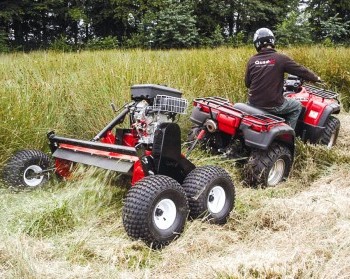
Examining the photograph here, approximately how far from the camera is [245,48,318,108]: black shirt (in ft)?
17.2

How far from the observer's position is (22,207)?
360 centimetres

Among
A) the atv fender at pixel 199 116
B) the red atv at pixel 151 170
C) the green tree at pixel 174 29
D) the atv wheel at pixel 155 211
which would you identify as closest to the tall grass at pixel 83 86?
the red atv at pixel 151 170

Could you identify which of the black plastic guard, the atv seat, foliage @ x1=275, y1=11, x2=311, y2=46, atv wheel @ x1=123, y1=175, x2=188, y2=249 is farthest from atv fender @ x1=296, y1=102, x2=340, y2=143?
foliage @ x1=275, y1=11, x2=311, y2=46

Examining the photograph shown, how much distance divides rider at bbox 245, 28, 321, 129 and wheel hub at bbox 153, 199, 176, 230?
7.56 feet

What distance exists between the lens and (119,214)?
3824 mm

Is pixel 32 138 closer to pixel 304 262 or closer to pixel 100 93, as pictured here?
pixel 100 93

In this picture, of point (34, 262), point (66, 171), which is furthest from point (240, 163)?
point (34, 262)

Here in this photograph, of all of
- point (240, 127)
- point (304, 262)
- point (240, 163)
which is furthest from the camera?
point (240, 163)

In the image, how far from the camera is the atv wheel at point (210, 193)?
364 cm

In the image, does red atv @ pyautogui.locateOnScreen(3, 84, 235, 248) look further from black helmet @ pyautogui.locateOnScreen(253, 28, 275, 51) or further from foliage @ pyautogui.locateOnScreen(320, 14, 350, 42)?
foliage @ pyautogui.locateOnScreen(320, 14, 350, 42)

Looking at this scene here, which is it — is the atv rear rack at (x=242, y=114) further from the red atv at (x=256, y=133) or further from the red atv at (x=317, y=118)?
the red atv at (x=317, y=118)

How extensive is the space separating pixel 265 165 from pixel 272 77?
1085 mm

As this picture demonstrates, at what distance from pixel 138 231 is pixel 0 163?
188 cm

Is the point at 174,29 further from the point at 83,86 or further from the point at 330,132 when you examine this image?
the point at 330,132
